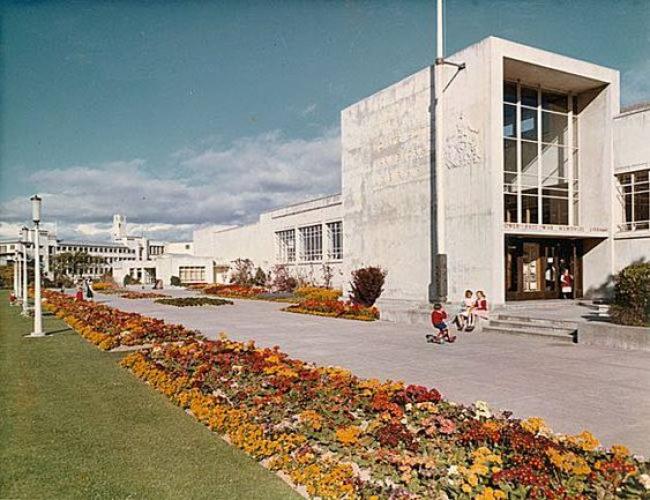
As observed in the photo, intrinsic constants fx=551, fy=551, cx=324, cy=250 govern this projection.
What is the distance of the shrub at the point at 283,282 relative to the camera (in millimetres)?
39797

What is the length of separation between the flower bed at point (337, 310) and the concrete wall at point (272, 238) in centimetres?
688

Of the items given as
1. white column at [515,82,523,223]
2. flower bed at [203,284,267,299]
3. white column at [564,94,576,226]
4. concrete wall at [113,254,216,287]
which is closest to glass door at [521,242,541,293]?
white column at [515,82,523,223]

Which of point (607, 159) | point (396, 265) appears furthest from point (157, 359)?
point (607, 159)

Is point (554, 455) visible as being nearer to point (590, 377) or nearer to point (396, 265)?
point (590, 377)

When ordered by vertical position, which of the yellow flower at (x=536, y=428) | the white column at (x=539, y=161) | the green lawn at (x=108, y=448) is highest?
the white column at (x=539, y=161)

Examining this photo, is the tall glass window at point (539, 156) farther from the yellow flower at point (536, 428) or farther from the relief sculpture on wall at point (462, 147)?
the yellow flower at point (536, 428)

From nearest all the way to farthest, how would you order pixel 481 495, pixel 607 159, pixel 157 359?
1. pixel 481 495
2. pixel 157 359
3. pixel 607 159

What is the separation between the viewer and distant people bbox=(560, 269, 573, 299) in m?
22.5

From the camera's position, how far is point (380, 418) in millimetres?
5676

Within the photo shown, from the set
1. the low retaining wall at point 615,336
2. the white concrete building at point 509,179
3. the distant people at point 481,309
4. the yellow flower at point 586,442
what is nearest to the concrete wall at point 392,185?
the white concrete building at point 509,179

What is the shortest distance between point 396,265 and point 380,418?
61.8 feet

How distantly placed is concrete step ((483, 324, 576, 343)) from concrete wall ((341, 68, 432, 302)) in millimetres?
7550

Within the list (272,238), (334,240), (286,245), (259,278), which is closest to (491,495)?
(334,240)

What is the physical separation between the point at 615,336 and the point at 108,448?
1013 centimetres
